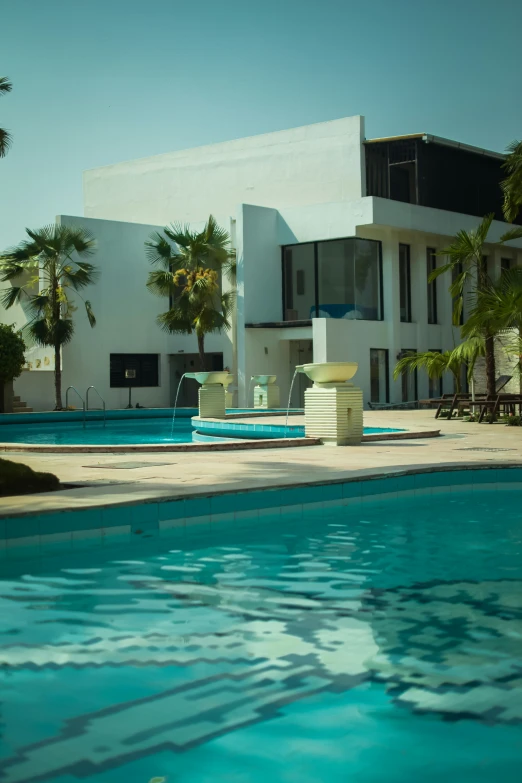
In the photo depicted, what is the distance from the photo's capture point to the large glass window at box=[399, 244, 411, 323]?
29.1m

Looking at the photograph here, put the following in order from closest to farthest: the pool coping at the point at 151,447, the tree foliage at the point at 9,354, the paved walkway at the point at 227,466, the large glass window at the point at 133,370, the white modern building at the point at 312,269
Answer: the paved walkway at the point at 227,466
the pool coping at the point at 151,447
the tree foliage at the point at 9,354
the white modern building at the point at 312,269
the large glass window at the point at 133,370

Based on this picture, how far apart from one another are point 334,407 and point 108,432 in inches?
388

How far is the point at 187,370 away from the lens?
31812mm

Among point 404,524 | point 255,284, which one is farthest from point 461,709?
point 255,284

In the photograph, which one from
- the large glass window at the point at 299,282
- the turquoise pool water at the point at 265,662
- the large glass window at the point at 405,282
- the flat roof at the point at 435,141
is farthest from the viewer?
the large glass window at the point at 405,282

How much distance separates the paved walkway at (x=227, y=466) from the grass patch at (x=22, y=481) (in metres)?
0.28

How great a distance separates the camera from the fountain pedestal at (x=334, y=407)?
13023 millimetres

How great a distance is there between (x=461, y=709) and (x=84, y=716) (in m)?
1.39

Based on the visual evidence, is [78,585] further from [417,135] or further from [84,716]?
[417,135]

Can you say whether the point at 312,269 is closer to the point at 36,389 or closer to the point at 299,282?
the point at 299,282

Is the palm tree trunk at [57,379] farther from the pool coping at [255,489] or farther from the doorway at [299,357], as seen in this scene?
the pool coping at [255,489]

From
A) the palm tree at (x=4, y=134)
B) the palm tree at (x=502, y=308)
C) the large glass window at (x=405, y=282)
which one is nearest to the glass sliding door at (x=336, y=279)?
the large glass window at (x=405, y=282)

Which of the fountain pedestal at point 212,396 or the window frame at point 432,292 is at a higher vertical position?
the window frame at point 432,292

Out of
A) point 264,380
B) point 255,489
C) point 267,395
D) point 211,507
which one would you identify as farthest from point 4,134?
point 267,395
